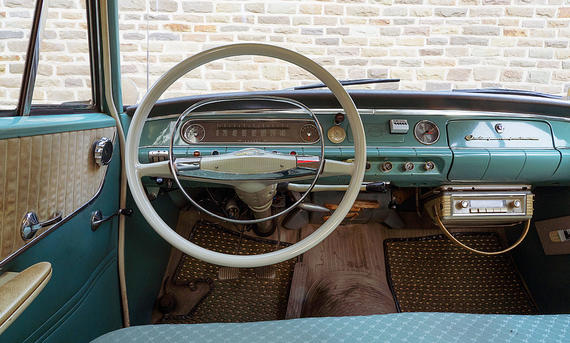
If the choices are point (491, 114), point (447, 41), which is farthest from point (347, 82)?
point (447, 41)

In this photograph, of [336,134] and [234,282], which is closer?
[336,134]

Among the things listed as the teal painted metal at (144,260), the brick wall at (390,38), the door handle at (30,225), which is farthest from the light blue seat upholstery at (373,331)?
the brick wall at (390,38)

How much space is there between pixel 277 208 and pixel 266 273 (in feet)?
1.38

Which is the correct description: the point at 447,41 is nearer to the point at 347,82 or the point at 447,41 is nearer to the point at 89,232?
the point at 347,82

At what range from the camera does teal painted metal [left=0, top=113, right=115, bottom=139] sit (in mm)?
686

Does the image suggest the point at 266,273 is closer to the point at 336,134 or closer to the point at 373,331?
the point at 336,134

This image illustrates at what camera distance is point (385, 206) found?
1.77m

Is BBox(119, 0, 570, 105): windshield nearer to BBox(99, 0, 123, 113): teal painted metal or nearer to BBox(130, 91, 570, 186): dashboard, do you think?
BBox(130, 91, 570, 186): dashboard

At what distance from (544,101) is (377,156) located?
758mm

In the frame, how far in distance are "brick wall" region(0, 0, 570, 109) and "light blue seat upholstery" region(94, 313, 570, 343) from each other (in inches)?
43.6

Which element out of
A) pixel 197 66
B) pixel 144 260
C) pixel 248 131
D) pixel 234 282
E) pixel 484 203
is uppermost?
pixel 197 66

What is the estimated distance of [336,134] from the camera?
4.44 feet

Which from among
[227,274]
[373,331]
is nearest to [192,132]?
[227,274]

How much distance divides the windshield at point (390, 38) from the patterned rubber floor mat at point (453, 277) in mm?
903
